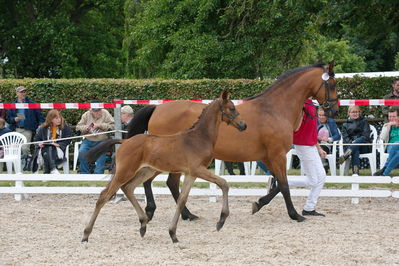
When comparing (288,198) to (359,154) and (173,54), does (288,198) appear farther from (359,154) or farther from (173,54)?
(173,54)

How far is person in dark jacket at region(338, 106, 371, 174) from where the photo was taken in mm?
12266

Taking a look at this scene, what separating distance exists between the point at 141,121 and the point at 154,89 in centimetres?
599

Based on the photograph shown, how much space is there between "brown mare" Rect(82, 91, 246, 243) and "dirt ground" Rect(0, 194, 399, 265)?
339 mm

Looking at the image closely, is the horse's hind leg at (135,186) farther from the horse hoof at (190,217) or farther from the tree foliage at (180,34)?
the tree foliage at (180,34)

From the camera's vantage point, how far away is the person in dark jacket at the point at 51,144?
11.8 metres

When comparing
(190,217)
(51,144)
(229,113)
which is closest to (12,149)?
(51,144)

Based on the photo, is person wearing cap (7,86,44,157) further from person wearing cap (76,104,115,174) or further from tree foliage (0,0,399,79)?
tree foliage (0,0,399,79)

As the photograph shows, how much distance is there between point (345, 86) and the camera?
14562 millimetres

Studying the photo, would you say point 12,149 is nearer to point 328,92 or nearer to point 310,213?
point 310,213

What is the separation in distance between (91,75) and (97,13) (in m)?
4.07

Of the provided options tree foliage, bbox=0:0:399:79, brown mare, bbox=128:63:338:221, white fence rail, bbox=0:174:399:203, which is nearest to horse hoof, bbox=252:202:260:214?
brown mare, bbox=128:63:338:221

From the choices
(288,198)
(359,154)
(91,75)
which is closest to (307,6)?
(359,154)

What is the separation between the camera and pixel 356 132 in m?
12.4

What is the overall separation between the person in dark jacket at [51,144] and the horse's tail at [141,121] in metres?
2.87
